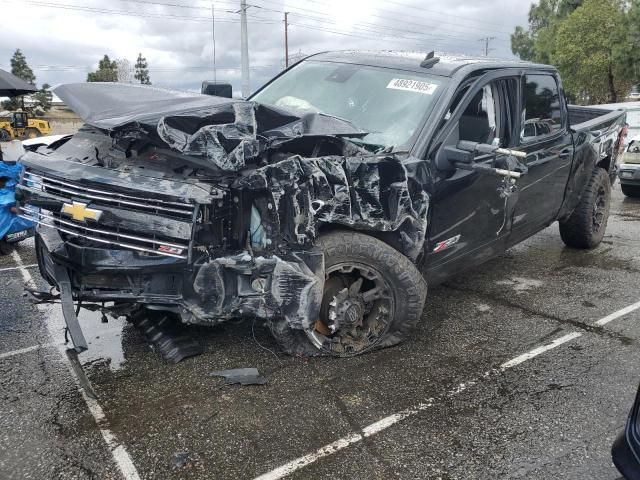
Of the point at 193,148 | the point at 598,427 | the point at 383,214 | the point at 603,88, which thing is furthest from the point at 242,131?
the point at 603,88

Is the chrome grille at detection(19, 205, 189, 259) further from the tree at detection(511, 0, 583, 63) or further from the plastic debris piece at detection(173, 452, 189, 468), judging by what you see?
the tree at detection(511, 0, 583, 63)

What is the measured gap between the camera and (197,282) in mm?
2990

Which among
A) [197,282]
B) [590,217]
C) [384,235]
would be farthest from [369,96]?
[590,217]

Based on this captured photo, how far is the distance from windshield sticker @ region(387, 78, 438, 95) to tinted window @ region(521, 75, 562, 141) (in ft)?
3.46

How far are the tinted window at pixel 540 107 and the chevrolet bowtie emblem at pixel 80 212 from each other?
10.9 ft

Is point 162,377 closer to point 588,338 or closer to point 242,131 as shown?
point 242,131

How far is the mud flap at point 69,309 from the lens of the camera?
114 inches

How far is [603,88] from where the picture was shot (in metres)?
35.4

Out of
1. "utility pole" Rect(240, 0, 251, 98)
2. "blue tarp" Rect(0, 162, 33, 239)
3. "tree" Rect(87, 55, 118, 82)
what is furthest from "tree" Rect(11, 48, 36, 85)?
"blue tarp" Rect(0, 162, 33, 239)

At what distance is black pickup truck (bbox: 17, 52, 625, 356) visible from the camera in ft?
9.52

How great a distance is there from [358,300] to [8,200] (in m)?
4.94

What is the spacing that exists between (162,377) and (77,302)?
26.6 inches

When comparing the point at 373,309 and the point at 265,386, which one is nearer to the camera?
the point at 265,386

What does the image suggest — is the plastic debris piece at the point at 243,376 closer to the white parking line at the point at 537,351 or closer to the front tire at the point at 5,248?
the white parking line at the point at 537,351
